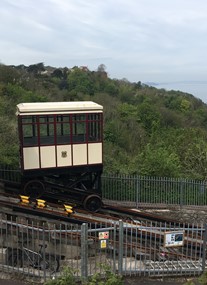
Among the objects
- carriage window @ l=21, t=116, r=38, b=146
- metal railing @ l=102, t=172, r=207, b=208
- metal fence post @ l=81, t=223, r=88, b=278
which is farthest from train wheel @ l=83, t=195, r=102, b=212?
metal fence post @ l=81, t=223, r=88, b=278

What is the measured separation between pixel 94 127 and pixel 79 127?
52 cm

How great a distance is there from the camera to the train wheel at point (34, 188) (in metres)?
11.2

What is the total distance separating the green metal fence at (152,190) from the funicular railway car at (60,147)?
270cm

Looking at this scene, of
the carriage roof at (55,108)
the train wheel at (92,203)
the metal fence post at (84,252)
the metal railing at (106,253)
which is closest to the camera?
the metal fence post at (84,252)

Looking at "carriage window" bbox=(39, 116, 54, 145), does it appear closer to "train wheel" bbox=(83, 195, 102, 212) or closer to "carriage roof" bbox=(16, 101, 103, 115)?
"carriage roof" bbox=(16, 101, 103, 115)

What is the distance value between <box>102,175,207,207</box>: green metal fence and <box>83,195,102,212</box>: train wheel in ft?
9.21

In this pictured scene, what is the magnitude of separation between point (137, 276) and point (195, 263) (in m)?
1.48

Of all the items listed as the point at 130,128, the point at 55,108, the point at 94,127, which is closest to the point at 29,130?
the point at 55,108

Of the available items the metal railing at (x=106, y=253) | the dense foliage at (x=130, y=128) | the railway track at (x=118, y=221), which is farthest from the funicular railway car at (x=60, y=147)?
the dense foliage at (x=130, y=128)

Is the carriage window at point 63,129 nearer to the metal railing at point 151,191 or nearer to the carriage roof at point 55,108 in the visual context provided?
the carriage roof at point 55,108

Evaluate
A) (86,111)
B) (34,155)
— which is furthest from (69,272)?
(86,111)

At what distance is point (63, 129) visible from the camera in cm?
1128

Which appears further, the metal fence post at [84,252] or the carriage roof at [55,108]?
the carriage roof at [55,108]

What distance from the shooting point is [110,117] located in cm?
4184
